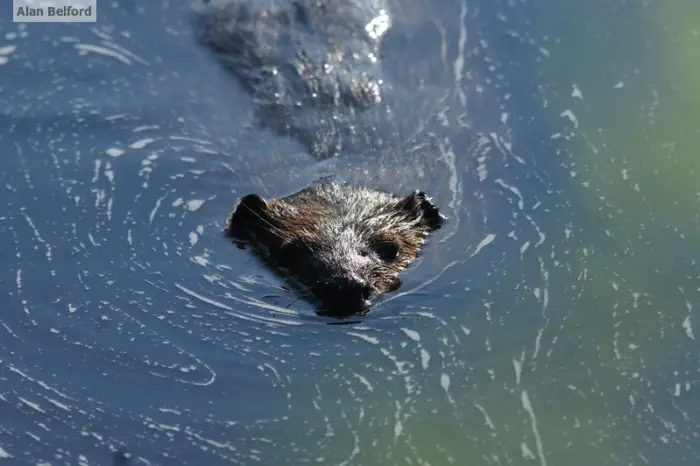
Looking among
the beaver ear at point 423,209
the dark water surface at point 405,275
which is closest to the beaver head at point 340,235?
the beaver ear at point 423,209

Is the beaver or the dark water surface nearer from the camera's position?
the dark water surface

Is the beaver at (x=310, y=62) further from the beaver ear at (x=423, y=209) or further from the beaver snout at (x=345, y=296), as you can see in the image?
the beaver snout at (x=345, y=296)

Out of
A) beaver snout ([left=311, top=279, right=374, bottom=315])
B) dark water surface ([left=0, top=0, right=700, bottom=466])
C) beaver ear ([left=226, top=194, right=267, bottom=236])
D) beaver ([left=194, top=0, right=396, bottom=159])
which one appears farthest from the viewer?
beaver ([left=194, top=0, right=396, bottom=159])

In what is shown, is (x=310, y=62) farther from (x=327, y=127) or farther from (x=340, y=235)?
(x=340, y=235)

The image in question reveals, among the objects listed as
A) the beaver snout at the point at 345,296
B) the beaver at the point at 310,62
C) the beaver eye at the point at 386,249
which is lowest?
the beaver snout at the point at 345,296

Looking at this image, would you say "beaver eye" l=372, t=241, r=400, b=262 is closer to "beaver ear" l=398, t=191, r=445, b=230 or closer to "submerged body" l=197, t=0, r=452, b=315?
"submerged body" l=197, t=0, r=452, b=315

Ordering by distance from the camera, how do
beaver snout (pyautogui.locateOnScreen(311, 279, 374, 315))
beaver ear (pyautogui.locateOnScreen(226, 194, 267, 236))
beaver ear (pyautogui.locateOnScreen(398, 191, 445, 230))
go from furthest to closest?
beaver ear (pyautogui.locateOnScreen(398, 191, 445, 230))
beaver ear (pyautogui.locateOnScreen(226, 194, 267, 236))
beaver snout (pyautogui.locateOnScreen(311, 279, 374, 315))

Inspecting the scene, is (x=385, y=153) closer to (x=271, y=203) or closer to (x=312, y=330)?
(x=271, y=203)

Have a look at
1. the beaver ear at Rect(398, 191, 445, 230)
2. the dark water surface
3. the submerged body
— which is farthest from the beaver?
the beaver ear at Rect(398, 191, 445, 230)
